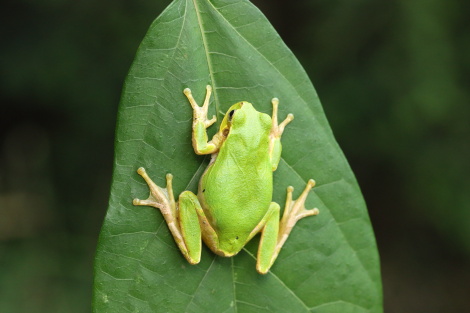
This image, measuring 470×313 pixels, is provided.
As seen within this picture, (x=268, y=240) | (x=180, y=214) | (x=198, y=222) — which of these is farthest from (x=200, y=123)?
(x=268, y=240)

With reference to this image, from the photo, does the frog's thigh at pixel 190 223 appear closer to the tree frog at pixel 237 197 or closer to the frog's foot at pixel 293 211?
the tree frog at pixel 237 197

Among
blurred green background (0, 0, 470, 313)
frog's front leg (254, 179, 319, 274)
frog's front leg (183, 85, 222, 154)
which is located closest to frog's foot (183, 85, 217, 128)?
frog's front leg (183, 85, 222, 154)

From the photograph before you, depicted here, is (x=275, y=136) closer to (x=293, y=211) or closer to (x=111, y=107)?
(x=293, y=211)

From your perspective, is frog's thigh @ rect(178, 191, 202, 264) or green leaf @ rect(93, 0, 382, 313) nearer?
green leaf @ rect(93, 0, 382, 313)

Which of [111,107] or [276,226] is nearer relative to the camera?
[276,226]

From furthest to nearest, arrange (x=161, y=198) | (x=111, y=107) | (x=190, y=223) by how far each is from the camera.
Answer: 1. (x=111, y=107)
2. (x=190, y=223)
3. (x=161, y=198)

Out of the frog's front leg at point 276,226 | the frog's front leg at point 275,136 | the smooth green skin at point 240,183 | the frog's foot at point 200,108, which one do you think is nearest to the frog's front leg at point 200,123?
the frog's foot at point 200,108

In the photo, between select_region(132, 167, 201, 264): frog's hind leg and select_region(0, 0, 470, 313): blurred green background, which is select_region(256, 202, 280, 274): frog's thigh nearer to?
select_region(132, 167, 201, 264): frog's hind leg
